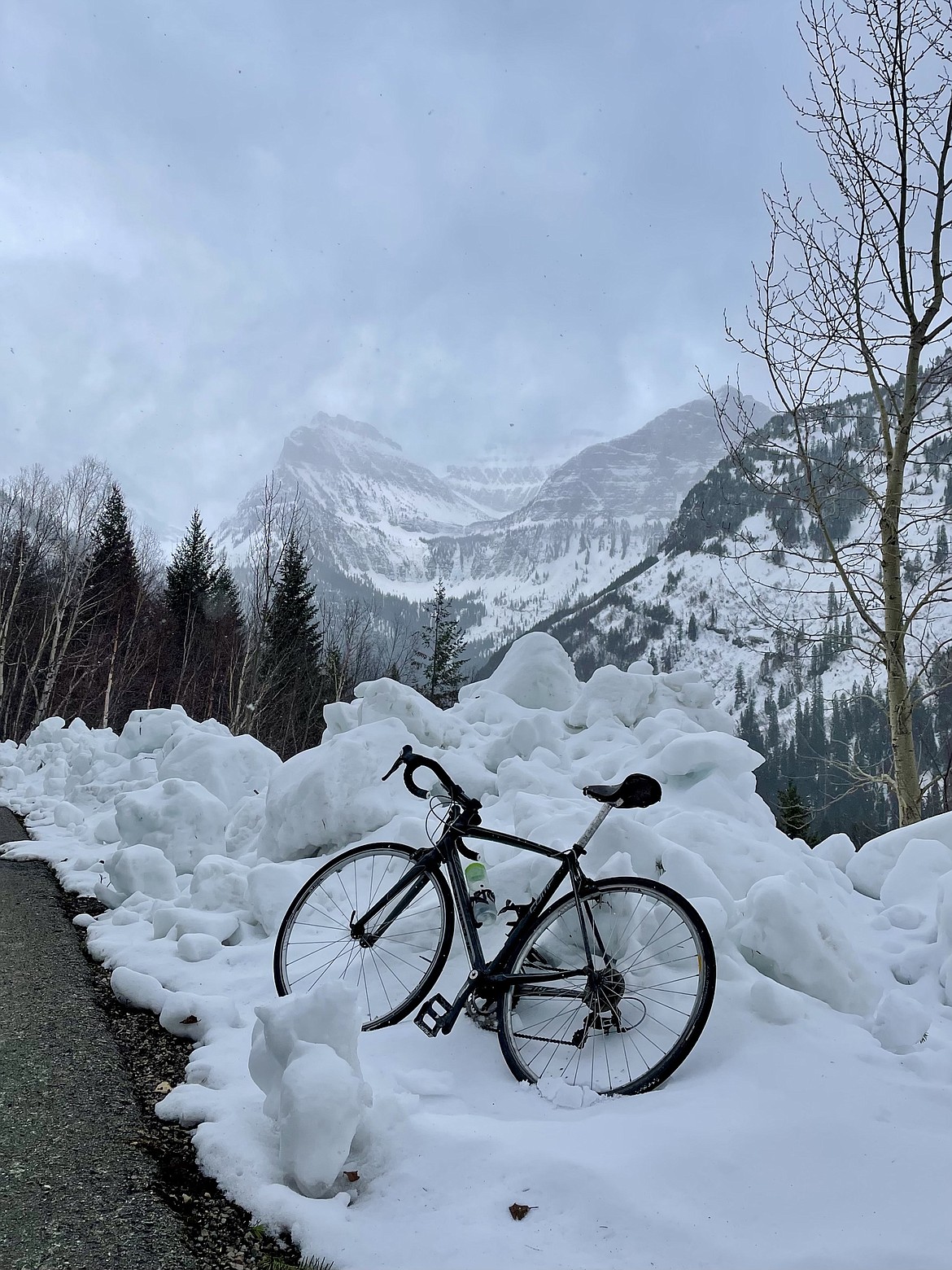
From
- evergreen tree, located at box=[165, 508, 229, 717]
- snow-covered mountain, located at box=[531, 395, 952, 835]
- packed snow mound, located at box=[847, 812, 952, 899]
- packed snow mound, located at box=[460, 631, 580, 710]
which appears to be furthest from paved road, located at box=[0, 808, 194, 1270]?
evergreen tree, located at box=[165, 508, 229, 717]

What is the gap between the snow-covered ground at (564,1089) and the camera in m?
1.73

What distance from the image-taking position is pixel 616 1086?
7.86ft

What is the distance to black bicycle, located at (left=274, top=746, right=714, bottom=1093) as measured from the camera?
250cm

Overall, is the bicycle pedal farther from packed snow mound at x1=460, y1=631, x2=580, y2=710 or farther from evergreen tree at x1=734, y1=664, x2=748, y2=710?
evergreen tree at x1=734, y1=664, x2=748, y2=710

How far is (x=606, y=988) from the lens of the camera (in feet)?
8.51

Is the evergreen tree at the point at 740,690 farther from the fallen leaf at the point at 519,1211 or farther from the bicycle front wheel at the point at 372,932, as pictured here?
the fallen leaf at the point at 519,1211

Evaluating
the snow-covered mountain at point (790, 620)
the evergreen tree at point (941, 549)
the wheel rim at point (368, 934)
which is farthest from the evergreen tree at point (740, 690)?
the wheel rim at point (368, 934)

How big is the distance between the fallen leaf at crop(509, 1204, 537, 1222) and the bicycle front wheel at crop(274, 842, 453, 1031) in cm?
115

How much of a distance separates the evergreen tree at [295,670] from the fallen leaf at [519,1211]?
79.3 feet

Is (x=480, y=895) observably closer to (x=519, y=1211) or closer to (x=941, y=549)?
(x=519, y=1211)

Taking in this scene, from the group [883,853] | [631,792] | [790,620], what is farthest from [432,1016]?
[790,620]

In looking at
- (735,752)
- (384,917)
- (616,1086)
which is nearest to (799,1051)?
(616,1086)

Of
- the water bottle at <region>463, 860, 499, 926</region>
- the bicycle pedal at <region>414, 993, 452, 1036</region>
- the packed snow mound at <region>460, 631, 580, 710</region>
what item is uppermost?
the packed snow mound at <region>460, 631, 580, 710</region>

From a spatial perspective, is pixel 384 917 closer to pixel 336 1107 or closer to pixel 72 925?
pixel 336 1107
